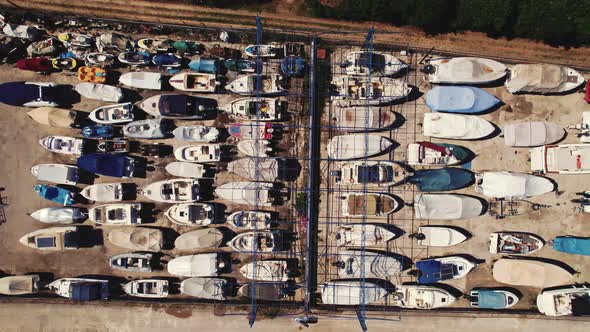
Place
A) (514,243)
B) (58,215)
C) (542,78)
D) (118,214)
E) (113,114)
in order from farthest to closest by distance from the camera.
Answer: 1. (514,243)
2. (58,215)
3. (113,114)
4. (118,214)
5. (542,78)

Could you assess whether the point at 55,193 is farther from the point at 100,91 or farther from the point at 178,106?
the point at 178,106

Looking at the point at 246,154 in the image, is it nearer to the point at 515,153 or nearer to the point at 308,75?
the point at 308,75

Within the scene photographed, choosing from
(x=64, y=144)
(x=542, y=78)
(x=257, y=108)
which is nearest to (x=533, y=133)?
(x=542, y=78)

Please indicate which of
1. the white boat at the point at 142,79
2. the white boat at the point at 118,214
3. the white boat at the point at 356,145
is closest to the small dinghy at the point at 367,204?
the white boat at the point at 356,145

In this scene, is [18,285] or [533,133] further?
[533,133]

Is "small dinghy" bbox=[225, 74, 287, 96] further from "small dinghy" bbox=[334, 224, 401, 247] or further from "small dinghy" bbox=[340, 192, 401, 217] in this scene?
"small dinghy" bbox=[334, 224, 401, 247]

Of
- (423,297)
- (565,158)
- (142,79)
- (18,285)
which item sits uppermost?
(142,79)

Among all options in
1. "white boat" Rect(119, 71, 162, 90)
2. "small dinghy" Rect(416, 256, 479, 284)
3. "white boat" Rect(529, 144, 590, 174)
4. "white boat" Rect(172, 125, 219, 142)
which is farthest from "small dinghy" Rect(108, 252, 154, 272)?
"white boat" Rect(529, 144, 590, 174)

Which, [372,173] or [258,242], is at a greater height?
[372,173]
